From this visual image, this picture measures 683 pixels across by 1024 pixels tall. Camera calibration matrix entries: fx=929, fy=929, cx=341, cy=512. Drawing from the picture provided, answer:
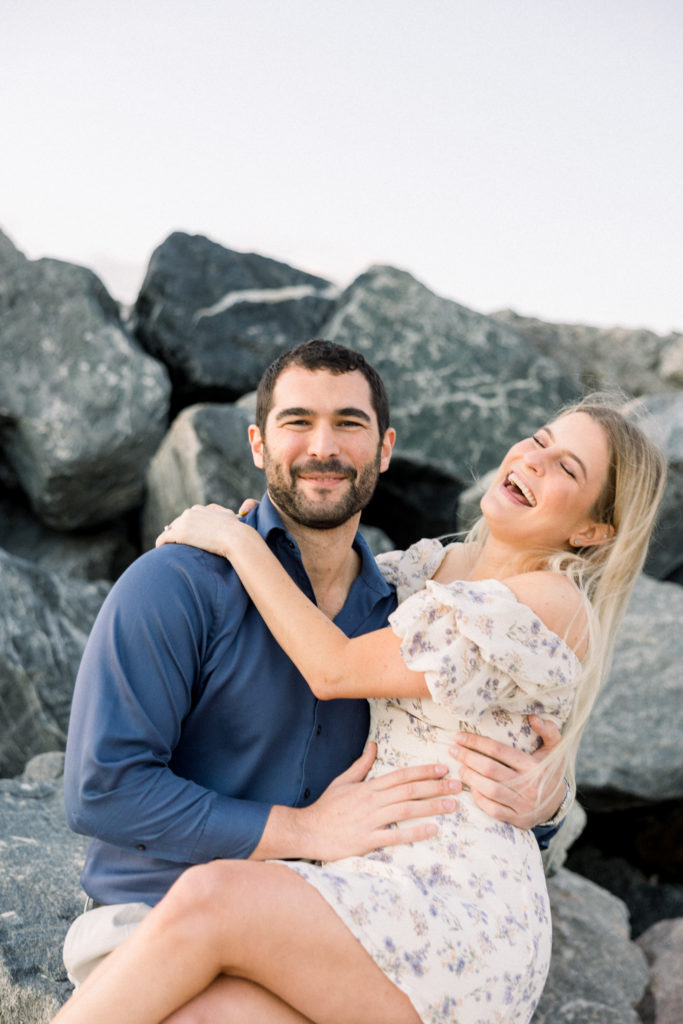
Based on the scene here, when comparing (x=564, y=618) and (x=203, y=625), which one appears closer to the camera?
(x=203, y=625)

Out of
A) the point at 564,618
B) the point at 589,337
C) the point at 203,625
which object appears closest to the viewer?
the point at 203,625

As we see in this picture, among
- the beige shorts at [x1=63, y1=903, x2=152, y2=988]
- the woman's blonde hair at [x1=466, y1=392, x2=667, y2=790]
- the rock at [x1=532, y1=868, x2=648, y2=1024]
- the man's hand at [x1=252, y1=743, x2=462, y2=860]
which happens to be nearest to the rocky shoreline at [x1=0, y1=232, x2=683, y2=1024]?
the rock at [x1=532, y1=868, x2=648, y2=1024]

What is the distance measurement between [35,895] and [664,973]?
8.68ft

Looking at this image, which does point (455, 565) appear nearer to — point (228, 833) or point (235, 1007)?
point (228, 833)

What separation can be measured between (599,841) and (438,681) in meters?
4.17

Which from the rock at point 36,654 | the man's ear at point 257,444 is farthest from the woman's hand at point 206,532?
the rock at point 36,654

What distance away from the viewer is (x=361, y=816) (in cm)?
222

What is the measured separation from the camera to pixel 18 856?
298 cm

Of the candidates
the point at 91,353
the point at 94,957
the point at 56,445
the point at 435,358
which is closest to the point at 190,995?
the point at 94,957

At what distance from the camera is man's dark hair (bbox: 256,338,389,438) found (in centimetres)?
266

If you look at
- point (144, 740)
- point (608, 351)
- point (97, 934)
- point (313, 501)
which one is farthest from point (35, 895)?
Result: point (608, 351)

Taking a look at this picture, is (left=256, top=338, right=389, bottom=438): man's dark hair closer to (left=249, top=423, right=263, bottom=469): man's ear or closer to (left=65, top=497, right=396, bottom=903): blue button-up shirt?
(left=249, top=423, right=263, bottom=469): man's ear

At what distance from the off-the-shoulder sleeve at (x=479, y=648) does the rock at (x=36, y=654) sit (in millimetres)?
2836

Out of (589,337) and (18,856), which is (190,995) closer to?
(18,856)
